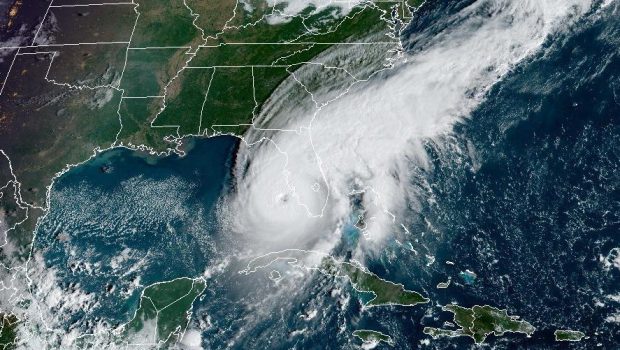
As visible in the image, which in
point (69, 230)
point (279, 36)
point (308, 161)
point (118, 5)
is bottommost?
point (308, 161)

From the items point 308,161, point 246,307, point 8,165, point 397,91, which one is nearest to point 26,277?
point 8,165

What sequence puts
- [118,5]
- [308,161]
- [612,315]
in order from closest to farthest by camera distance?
[612,315] → [308,161] → [118,5]

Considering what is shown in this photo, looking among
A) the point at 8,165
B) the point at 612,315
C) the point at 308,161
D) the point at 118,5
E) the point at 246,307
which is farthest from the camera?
the point at 118,5

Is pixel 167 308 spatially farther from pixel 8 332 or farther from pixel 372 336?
pixel 372 336

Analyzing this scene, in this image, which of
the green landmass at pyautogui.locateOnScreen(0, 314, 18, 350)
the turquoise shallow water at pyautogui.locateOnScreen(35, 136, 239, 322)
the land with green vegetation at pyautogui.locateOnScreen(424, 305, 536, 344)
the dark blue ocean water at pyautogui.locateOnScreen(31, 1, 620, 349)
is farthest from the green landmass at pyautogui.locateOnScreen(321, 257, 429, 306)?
the green landmass at pyautogui.locateOnScreen(0, 314, 18, 350)

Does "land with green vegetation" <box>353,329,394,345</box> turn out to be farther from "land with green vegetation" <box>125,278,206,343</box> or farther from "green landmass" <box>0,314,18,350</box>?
"green landmass" <box>0,314,18,350</box>

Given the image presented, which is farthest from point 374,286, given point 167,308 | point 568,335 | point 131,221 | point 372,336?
point 131,221

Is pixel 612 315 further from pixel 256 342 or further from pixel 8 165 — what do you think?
pixel 8 165
